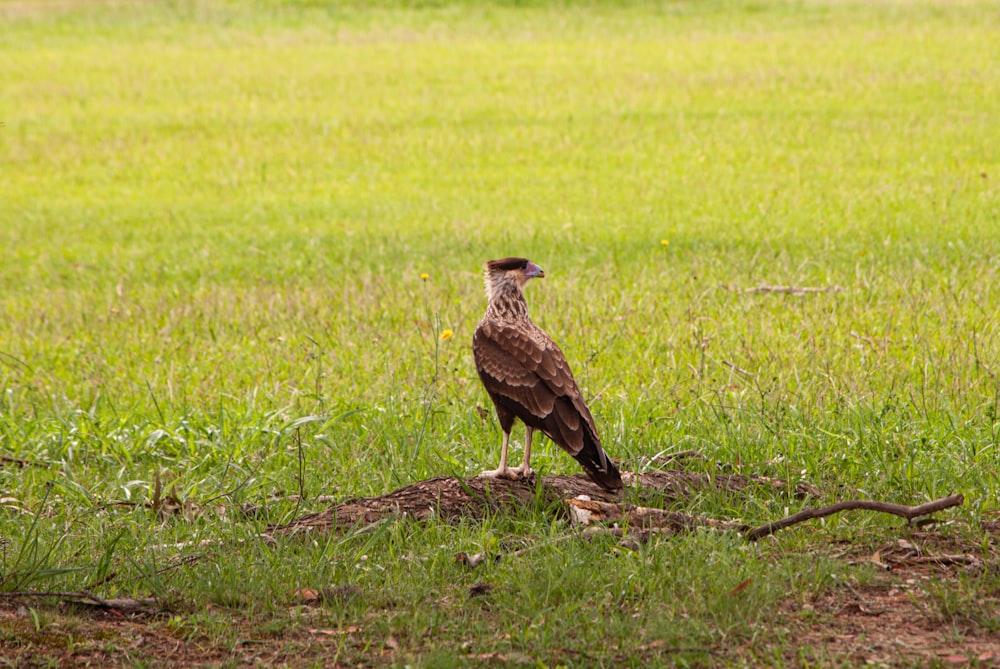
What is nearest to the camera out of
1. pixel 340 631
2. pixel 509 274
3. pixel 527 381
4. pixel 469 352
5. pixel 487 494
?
pixel 340 631

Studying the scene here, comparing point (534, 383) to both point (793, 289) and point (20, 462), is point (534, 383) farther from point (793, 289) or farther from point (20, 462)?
point (793, 289)

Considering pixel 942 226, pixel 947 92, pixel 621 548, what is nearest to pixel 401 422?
pixel 621 548

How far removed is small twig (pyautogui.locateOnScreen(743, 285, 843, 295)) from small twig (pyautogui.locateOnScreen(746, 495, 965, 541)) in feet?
14.9

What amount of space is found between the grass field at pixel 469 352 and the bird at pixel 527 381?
0.36m

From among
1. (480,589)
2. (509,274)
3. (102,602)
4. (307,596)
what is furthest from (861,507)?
(102,602)

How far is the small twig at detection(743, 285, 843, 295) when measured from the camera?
9.07 metres

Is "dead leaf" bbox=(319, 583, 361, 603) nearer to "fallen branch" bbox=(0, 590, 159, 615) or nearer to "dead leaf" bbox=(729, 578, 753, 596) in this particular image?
"fallen branch" bbox=(0, 590, 159, 615)

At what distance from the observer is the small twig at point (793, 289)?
907 centimetres

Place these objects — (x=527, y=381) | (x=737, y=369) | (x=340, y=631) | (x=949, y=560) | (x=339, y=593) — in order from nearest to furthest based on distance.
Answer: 1. (x=340, y=631)
2. (x=339, y=593)
3. (x=949, y=560)
4. (x=527, y=381)
5. (x=737, y=369)

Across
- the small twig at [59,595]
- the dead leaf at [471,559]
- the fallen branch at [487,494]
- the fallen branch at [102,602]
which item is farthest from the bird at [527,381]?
the small twig at [59,595]

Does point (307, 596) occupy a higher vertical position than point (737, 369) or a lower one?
lower

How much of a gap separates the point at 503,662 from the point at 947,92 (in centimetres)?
1932

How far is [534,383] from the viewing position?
5004 mm

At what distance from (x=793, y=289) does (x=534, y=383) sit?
4748 mm
